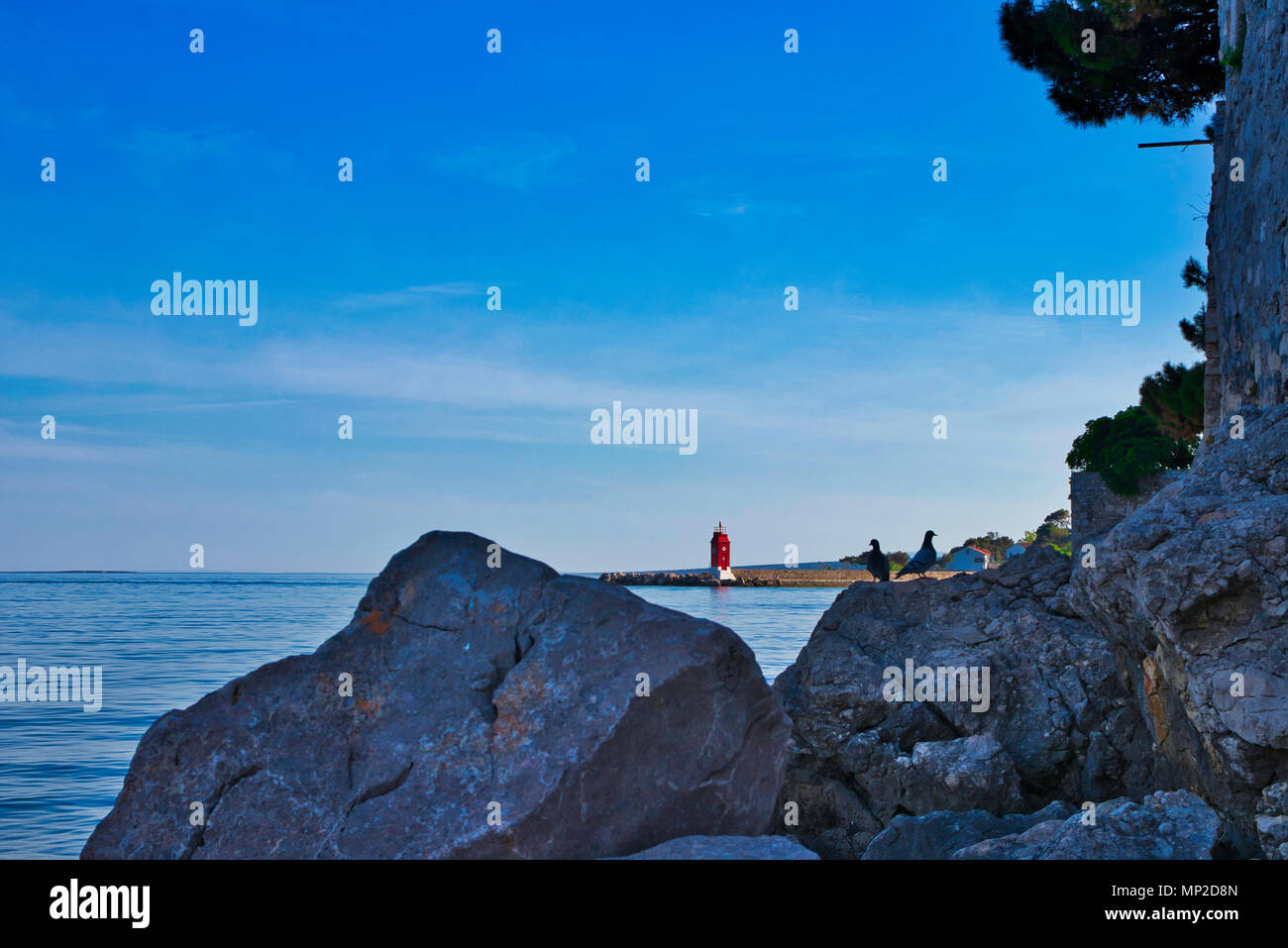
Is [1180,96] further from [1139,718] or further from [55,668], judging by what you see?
[55,668]

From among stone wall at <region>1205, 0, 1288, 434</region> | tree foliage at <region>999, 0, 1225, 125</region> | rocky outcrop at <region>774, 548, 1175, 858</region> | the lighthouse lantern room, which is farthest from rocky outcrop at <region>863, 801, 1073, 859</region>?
the lighthouse lantern room

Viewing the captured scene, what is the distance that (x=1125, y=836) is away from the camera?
4.91 metres

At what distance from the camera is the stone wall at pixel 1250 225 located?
979 cm

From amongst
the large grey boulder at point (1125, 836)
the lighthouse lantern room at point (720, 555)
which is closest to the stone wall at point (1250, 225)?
the large grey boulder at point (1125, 836)

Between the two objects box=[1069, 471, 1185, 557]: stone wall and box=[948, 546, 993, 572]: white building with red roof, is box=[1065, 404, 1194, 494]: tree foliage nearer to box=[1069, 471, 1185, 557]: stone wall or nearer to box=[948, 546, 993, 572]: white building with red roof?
box=[1069, 471, 1185, 557]: stone wall

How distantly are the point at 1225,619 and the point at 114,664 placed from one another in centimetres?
2250

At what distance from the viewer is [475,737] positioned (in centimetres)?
423

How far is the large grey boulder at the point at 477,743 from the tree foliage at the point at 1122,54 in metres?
14.9

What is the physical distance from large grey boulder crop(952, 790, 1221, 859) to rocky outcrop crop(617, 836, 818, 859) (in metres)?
1.51

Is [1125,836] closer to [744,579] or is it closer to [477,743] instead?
[477,743]

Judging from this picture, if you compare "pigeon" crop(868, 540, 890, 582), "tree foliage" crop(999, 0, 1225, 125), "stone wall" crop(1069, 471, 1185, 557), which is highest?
"tree foliage" crop(999, 0, 1225, 125)

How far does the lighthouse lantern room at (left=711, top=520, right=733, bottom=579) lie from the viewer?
259 ft

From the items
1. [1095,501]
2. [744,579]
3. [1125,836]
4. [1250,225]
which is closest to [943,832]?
[1125,836]

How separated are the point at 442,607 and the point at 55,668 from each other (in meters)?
22.1
